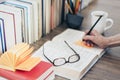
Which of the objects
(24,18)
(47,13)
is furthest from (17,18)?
(47,13)

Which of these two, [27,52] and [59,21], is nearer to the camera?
[27,52]

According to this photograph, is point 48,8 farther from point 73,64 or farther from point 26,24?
point 73,64

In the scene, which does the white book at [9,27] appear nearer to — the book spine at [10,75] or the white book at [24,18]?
the white book at [24,18]

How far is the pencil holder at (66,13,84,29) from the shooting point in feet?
4.44

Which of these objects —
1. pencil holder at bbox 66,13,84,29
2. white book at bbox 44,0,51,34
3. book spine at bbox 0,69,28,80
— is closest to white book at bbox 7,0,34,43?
white book at bbox 44,0,51,34

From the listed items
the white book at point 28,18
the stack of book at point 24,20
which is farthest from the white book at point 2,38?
the white book at point 28,18

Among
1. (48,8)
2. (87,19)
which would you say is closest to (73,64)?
(48,8)

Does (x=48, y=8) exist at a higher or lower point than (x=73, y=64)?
higher

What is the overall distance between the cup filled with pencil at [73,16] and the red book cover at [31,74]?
1.68 ft

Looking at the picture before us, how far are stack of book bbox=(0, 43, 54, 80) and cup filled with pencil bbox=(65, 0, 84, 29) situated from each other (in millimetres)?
502

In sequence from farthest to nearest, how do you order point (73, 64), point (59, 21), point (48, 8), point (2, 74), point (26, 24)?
point (59, 21) < point (48, 8) < point (26, 24) < point (73, 64) < point (2, 74)

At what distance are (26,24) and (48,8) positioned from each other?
0.55ft

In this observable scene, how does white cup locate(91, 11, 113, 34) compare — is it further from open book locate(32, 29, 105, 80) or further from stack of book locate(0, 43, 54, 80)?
stack of book locate(0, 43, 54, 80)

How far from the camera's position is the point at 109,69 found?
106 centimetres
